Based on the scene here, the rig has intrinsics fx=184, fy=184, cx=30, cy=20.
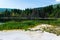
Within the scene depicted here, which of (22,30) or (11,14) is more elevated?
(11,14)

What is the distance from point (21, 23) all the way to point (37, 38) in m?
1.43

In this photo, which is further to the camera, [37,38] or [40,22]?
[40,22]

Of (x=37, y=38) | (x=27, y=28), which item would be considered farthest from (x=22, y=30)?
(x=37, y=38)

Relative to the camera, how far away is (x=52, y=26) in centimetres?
609

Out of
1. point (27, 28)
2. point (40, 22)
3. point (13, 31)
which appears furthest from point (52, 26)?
point (13, 31)

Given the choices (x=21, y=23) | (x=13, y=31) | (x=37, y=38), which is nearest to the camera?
(x=37, y=38)

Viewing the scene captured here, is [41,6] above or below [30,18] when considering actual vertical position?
above

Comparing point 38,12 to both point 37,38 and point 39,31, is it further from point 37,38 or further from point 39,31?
point 37,38

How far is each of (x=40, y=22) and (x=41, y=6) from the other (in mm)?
530

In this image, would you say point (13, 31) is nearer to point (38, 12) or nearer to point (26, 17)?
point (26, 17)

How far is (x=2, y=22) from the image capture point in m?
5.94

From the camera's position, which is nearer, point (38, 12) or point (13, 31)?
point (13, 31)

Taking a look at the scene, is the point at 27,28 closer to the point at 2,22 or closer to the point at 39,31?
the point at 39,31

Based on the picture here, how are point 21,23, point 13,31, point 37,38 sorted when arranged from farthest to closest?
point 21,23, point 13,31, point 37,38
